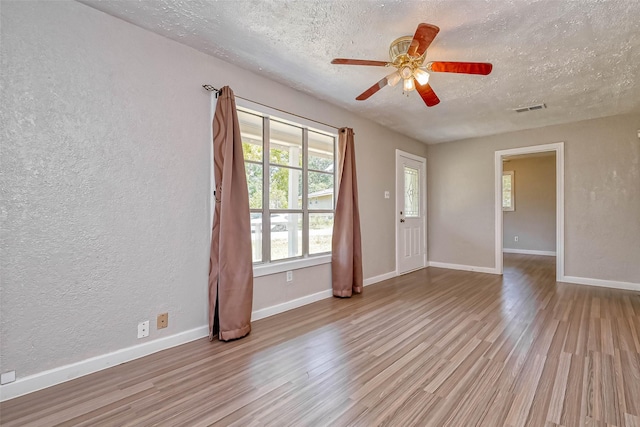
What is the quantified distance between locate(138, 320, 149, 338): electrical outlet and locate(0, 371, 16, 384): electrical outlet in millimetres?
652

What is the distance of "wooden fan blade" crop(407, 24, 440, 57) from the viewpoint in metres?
1.72

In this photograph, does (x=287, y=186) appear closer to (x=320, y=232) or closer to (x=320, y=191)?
(x=320, y=191)

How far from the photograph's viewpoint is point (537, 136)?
15.5 feet

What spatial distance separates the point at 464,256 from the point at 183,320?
16.0 feet

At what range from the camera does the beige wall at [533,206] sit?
6.98m

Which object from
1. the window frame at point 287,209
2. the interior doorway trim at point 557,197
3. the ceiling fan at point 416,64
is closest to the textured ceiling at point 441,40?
the ceiling fan at point 416,64

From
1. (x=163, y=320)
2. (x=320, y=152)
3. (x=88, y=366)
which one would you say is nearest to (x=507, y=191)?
(x=320, y=152)

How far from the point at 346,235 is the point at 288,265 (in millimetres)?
880

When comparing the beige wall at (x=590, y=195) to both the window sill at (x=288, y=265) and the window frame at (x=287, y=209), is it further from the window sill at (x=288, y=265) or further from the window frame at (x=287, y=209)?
the window sill at (x=288, y=265)

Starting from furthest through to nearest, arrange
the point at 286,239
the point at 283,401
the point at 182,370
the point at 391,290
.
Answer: the point at 391,290, the point at 286,239, the point at 182,370, the point at 283,401

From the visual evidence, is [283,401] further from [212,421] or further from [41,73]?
[41,73]

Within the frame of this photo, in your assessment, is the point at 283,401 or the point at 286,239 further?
the point at 286,239

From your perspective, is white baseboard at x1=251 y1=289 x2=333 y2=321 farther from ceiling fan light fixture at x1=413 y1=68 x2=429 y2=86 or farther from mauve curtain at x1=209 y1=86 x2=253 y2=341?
ceiling fan light fixture at x1=413 y1=68 x2=429 y2=86

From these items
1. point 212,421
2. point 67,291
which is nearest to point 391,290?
point 212,421
